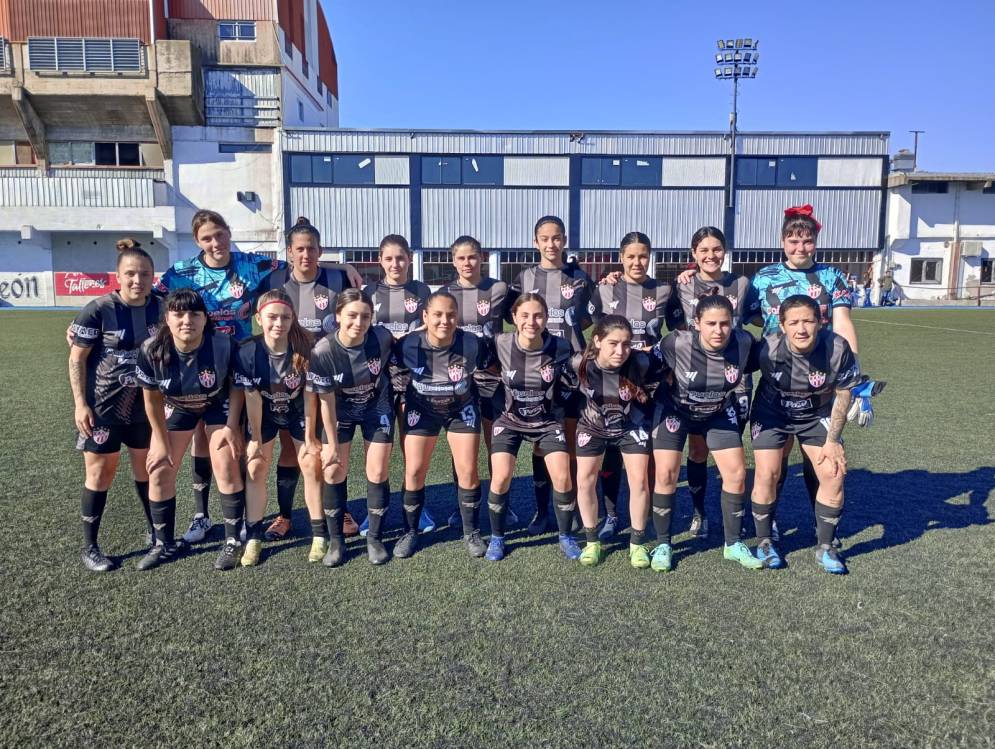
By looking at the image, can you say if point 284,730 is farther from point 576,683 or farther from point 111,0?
point 111,0

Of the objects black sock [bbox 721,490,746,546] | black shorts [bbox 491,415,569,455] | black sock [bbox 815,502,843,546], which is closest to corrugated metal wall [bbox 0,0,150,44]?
black shorts [bbox 491,415,569,455]

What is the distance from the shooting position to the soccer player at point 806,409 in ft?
12.2

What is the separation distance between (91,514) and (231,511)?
0.71 m

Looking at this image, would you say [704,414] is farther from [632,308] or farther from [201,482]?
[201,482]

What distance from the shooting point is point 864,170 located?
30.2 m

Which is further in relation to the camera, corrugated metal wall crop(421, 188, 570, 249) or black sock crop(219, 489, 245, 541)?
corrugated metal wall crop(421, 188, 570, 249)

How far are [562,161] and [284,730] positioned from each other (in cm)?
2935

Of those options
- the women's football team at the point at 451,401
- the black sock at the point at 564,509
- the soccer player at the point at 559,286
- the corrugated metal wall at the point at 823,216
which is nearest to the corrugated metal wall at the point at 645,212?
the corrugated metal wall at the point at 823,216

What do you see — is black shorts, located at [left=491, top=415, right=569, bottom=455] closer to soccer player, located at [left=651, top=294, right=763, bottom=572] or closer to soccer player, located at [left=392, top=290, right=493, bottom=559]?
soccer player, located at [left=392, top=290, right=493, bottom=559]

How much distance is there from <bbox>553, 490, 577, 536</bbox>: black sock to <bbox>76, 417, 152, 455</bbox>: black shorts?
7.63 feet

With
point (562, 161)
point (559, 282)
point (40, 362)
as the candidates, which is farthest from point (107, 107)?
point (559, 282)

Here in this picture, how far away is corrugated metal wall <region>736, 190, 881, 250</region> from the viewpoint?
30.2 meters

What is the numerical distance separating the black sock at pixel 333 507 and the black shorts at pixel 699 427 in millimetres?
1786

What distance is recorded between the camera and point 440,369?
4031 mm
